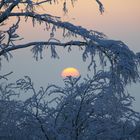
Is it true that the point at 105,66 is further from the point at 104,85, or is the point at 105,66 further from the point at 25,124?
the point at 25,124

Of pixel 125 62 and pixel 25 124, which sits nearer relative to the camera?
pixel 125 62

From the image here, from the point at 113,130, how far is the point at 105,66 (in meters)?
1.74

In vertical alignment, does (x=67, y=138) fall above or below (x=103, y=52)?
below

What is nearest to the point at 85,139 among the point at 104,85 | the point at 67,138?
the point at 67,138

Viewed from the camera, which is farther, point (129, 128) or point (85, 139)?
point (129, 128)

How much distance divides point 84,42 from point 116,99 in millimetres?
1842

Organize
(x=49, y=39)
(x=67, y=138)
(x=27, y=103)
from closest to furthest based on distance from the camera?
1. (x=67, y=138)
2. (x=27, y=103)
3. (x=49, y=39)

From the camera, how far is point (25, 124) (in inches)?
520

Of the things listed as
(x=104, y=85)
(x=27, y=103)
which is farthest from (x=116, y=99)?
(x=27, y=103)

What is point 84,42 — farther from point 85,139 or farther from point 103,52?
point 85,139

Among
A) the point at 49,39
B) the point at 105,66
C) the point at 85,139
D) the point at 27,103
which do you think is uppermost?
the point at 49,39

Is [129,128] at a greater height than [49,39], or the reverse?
[49,39]

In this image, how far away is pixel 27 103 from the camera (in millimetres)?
12625

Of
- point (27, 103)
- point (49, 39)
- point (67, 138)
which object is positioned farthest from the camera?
point (49, 39)
